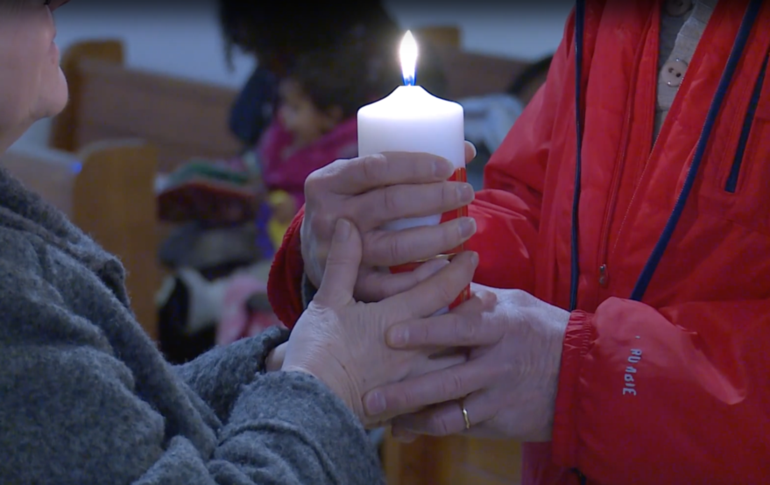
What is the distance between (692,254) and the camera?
0.81 meters

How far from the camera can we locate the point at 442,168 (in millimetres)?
762

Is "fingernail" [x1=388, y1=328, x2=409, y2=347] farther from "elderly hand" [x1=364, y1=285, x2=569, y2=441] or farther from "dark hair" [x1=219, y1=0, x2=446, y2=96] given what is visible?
"dark hair" [x1=219, y1=0, x2=446, y2=96]

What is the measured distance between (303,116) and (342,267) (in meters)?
1.66

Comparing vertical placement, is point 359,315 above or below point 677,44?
below

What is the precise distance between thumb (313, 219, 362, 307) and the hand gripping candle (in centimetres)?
5

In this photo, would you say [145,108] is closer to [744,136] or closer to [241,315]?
[241,315]

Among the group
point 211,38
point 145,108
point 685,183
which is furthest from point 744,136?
point 211,38

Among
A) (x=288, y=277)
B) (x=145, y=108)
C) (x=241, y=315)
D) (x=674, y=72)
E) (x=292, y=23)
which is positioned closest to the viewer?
(x=674, y=72)

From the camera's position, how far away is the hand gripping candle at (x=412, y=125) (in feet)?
2.44

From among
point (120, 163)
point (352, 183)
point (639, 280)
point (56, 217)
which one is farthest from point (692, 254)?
point (120, 163)

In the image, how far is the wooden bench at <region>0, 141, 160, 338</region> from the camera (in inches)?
89.7

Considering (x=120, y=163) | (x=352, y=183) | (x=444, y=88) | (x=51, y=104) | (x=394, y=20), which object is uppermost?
(x=51, y=104)

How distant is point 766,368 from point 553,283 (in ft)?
0.85

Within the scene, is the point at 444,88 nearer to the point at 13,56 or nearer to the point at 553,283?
the point at 553,283
